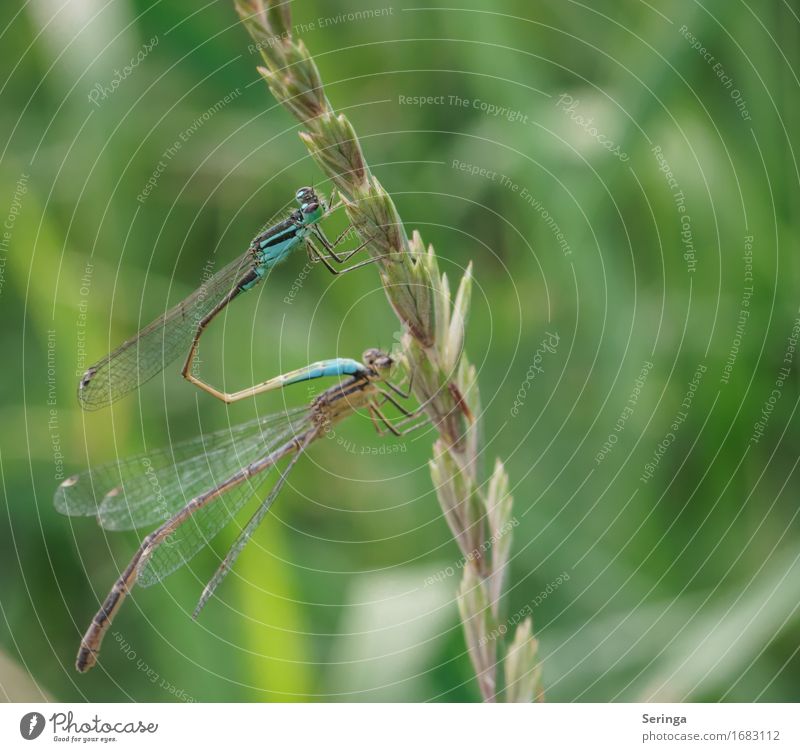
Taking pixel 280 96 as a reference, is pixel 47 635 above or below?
below

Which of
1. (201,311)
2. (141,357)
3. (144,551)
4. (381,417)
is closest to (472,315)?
(381,417)

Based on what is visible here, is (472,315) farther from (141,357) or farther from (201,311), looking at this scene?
(141,357)

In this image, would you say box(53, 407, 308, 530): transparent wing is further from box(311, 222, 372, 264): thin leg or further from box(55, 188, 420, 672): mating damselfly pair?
box(311, 222, 372, 264): thin leg

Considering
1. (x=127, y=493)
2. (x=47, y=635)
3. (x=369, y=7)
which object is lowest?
(x=47, y=635)

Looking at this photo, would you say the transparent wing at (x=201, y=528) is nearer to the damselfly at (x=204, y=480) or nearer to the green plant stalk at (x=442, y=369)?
the damselfly at (x=204, y=480)

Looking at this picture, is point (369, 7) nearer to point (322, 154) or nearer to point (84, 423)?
point (322, 154)

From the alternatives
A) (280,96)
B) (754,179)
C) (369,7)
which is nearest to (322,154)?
(280,96)

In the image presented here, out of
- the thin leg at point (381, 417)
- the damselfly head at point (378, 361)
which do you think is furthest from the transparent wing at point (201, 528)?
the damselfly head at point (378, 361)
